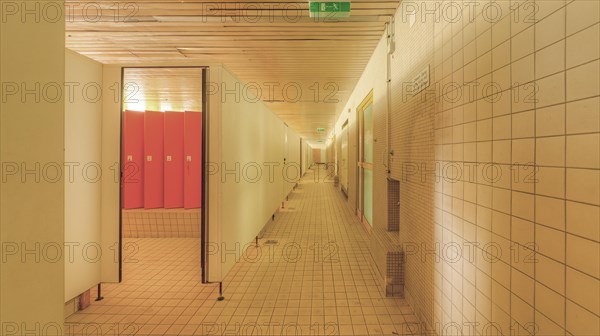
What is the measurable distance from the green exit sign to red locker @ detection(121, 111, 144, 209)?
3135 mm

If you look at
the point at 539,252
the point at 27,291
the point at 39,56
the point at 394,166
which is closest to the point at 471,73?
the point at 539,252

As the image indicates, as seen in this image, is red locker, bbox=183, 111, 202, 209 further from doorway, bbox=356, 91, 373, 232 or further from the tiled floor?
doorway, bbox=356, 91, 373, 232

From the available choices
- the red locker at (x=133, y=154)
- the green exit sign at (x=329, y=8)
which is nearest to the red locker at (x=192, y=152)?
the red locker at (x=133, y=154)

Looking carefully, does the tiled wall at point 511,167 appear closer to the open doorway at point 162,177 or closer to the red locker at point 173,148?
the open doorway at point 162,177

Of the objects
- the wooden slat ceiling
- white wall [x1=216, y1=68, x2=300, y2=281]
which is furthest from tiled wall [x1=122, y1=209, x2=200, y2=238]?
the wooden slat ceiling

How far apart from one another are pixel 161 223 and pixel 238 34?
3.19m

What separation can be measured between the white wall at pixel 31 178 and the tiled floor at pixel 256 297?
1387mm

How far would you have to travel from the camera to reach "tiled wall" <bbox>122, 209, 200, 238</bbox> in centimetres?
448

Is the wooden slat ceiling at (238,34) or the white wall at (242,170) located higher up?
the wooden slat ceiling at (238,34)

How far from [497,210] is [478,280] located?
1.44ft

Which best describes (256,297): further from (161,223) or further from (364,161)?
(364,161)

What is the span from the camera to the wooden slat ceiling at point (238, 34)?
9.11 ft

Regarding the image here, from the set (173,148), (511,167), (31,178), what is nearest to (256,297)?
(31,178)

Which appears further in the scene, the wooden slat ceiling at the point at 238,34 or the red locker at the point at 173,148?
the red locker at the point at 173,148
